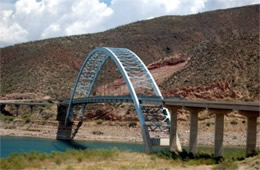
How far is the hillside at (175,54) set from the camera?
65.3 metres

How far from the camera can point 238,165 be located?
2339 cm

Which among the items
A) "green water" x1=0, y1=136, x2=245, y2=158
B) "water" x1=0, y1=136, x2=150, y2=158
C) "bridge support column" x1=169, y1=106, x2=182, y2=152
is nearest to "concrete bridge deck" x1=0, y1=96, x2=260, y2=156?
"bridge support column" x1=169, y1=106, x2=182, y2=152

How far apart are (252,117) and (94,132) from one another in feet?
123

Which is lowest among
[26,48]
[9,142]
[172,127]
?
[9,142]

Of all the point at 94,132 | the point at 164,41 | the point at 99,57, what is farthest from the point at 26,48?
the point at 94,132

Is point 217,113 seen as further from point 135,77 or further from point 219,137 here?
point 135,77

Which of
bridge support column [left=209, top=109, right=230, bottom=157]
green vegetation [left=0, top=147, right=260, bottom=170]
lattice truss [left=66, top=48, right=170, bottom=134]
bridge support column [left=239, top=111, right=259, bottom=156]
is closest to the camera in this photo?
green vegetation [left=0, top=147, right=260, bottom=170]

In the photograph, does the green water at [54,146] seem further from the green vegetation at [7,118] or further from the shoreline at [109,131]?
the green vegetation at [7,118]

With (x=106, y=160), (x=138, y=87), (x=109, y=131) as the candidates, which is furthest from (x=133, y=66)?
(x=106, y=160)

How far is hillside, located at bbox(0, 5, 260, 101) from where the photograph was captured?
65.3 meters

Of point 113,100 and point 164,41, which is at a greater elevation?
point 164,41

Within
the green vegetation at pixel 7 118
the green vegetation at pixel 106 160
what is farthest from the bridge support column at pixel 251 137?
the green vegetation at pixel 7 118

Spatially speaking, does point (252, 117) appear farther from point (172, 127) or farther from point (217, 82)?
point (217, 82)

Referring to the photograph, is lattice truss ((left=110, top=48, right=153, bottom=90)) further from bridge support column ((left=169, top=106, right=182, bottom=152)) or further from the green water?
bridge support column ((left=169, top=106, right=182, bottom=152))
